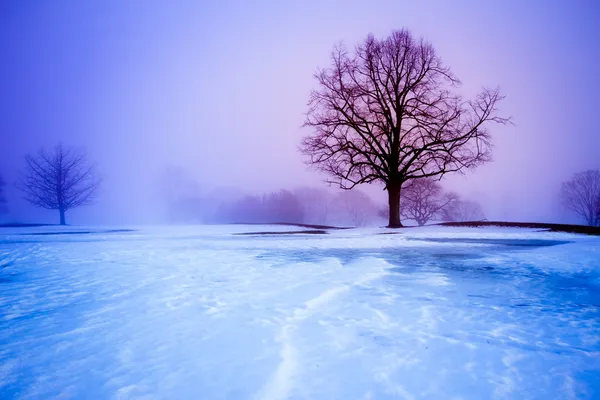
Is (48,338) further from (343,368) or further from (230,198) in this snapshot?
(230,198)

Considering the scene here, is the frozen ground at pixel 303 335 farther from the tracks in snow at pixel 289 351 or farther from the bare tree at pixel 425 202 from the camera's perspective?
the bare tree at pixel 425 202

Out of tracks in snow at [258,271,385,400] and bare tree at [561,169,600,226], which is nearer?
tracks in snow at [258,271,385,400]

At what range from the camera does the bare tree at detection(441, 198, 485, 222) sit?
149 feet

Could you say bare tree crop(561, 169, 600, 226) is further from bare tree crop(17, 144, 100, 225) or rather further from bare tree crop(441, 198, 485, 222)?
bare tree crop(17, 144, 100, 225)

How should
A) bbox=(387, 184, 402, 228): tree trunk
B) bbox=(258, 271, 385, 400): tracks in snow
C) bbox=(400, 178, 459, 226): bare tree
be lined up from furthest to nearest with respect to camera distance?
bbox=(400, 178, 459, 226): bare tree, bbox=(387, 184, 402, 228): tree trunk, bbox=(258, 271, 385, 400): tracks in snow

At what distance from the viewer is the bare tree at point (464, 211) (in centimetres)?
4543

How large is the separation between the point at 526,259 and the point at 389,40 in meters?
15.6

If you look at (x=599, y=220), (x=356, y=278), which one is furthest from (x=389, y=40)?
(x=599, y=220)

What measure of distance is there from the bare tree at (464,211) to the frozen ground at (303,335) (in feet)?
141

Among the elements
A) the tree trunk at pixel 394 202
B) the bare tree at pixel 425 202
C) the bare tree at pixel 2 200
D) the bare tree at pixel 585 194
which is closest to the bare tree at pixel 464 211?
the bare tree at pixel 425 202

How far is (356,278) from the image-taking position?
4.92 m

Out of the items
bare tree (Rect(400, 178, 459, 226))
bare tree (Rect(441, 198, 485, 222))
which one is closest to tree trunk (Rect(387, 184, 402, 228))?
bare tree (Rect(400, 178, 459, 226))

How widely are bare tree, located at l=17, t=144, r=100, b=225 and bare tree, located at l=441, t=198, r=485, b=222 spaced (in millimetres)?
40884

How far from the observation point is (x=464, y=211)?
2100 inches
